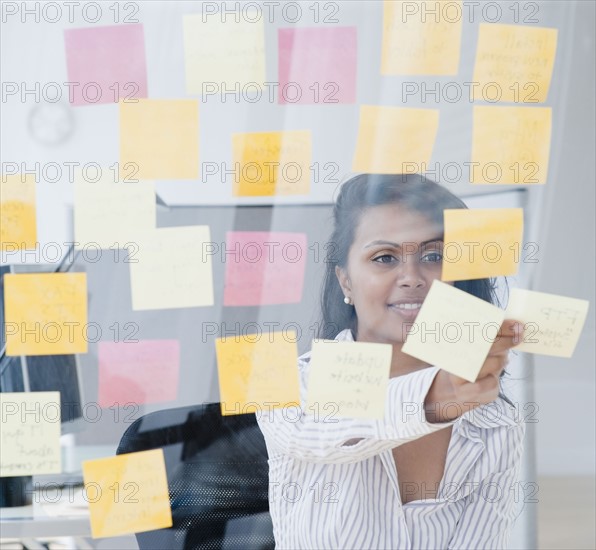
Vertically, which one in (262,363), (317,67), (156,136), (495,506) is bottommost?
(495,506)

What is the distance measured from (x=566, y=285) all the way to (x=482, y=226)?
17 centimetres

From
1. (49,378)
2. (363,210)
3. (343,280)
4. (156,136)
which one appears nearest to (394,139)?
(363,210)

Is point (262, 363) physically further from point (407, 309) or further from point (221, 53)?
point (221, 53)

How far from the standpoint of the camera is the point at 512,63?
128cm

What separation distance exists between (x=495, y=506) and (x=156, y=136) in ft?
2.57

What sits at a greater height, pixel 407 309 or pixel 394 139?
pixel 394 139

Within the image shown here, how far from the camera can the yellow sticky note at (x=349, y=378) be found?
127 centimetres

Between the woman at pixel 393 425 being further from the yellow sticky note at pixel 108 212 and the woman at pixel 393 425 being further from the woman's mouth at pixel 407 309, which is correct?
the yellow sticky note at pixel 108 212

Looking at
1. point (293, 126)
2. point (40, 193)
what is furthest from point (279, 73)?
point (40, 193)

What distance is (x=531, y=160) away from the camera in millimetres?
1298

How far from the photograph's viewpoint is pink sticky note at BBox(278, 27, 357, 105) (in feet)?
4.15

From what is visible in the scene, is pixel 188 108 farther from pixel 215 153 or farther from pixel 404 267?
pixel 404 267

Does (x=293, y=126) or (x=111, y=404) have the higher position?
(x=293, y=126)

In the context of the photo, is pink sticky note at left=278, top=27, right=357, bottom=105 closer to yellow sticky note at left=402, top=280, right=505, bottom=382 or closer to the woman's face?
the woman's face
